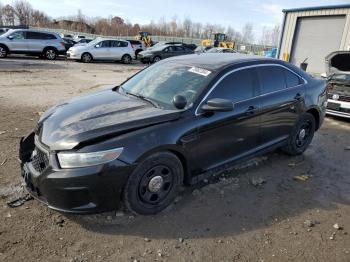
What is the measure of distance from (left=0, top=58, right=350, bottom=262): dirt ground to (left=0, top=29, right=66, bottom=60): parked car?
1640 centimetres

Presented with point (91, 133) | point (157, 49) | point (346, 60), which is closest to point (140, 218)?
point (91, 133)

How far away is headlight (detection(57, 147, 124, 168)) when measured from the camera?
3.11 m

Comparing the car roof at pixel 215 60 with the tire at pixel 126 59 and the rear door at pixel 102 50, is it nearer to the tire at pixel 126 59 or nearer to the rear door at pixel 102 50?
the rear door at pixel 102 50

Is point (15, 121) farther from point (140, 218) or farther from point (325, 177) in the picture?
point (325, 177)

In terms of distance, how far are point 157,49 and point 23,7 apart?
83.3 m

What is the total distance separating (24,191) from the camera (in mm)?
4008

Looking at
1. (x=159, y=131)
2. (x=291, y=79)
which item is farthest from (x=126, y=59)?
(x=159, y=131)

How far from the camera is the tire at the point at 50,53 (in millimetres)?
20656

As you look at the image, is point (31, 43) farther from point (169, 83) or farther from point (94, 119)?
point (94, 119)

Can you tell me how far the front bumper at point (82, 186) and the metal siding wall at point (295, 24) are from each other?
1674 cm

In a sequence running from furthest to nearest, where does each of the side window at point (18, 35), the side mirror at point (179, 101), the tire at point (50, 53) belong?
1. the tire at point (50, 53)
2. the side window at point (18, 35)
3. the side mirror at point (179, 101)

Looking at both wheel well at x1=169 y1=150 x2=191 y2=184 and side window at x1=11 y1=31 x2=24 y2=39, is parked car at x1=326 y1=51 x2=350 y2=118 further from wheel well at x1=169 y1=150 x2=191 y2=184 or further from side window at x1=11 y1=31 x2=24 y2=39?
side window at x1=11 y1=31 x2=24 y2=39

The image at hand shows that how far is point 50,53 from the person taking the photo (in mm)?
20844

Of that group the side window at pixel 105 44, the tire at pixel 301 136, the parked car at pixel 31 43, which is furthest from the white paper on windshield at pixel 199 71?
the side window at pixel 105 44
